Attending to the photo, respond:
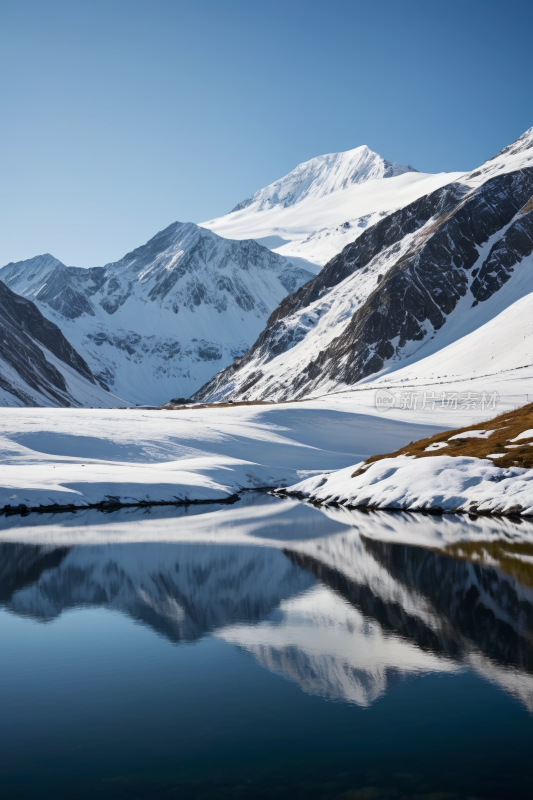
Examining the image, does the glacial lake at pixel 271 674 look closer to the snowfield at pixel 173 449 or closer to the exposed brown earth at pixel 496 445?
the exposed brown earth at pixel 496 445

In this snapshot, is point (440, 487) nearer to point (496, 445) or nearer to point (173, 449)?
point (496, 445)

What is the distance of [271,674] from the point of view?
16.4m

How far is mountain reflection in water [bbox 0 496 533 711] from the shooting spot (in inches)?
672

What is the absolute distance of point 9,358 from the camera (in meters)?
180

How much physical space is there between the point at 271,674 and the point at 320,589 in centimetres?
941

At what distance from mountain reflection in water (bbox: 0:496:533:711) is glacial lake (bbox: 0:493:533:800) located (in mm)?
97

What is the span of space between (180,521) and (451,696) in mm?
35002

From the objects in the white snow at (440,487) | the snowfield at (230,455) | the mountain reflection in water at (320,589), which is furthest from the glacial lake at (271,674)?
the snowfield at (230,455)

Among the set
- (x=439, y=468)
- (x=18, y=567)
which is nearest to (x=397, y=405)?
(x=439, y=468)

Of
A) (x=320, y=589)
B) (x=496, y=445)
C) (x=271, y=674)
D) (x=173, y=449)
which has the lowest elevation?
(x=496, y=445)

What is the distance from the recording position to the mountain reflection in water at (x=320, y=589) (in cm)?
1706

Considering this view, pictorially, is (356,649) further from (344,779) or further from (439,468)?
(439,468)

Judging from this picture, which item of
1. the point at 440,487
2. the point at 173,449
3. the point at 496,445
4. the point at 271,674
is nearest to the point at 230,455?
the point at 173,449

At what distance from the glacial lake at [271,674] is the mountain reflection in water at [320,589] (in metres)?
0.10
